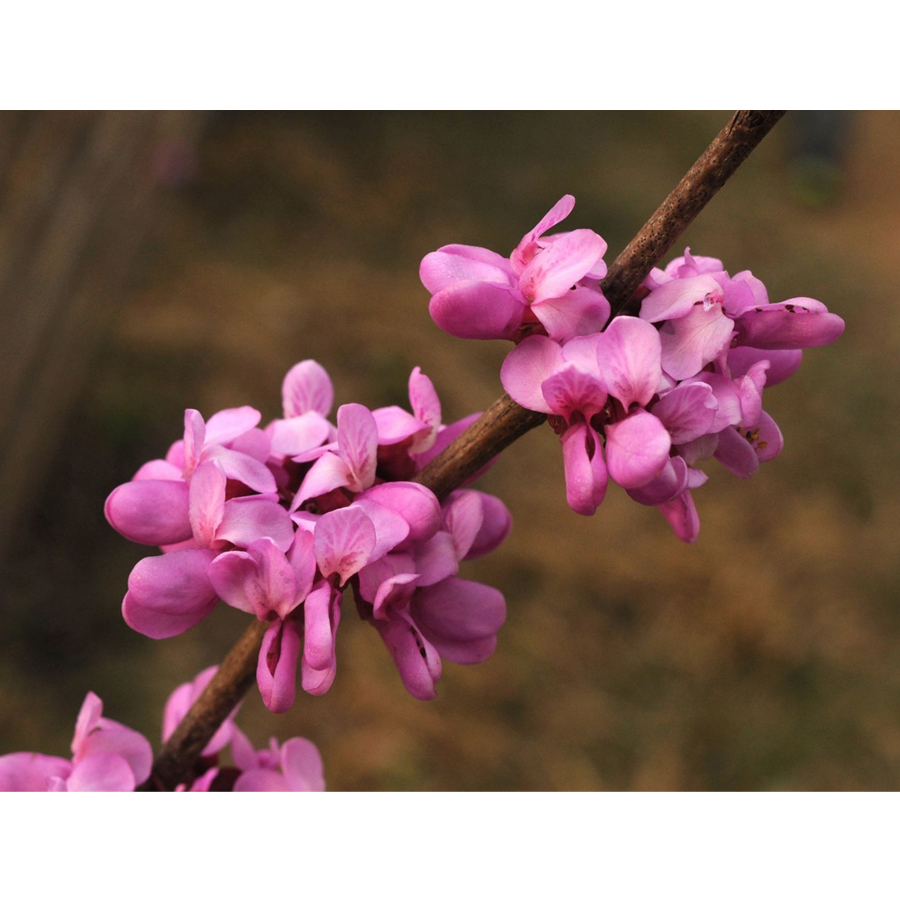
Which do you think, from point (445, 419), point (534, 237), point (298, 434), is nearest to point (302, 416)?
point (298, 434)

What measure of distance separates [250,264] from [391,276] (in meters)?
0.34

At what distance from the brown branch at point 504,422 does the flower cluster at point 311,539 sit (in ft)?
0.06

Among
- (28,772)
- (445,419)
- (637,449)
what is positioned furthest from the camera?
(445,419)

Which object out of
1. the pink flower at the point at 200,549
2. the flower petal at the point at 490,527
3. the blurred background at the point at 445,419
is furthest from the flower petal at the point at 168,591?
the blurred background at the point at 445,419

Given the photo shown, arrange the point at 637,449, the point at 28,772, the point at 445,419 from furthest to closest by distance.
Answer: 1. the point at 445,419
2. the point at 28,772
3. the point at 637,449

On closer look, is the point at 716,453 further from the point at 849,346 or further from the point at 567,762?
the point at 849,346

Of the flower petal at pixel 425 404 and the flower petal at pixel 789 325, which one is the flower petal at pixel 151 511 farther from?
the flower petal at pixel 789 325

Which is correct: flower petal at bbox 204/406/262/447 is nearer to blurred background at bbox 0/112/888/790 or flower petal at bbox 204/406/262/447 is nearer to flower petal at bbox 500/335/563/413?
flower petal at bbox 500/335/563/413

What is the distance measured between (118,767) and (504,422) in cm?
21

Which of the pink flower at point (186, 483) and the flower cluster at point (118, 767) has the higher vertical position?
the pink flower at point (186, 483)

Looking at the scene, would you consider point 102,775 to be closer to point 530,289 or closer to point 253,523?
point 253,523

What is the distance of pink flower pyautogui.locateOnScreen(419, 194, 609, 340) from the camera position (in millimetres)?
280

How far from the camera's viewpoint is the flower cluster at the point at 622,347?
0.27 metres

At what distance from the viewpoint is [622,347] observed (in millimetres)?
276
